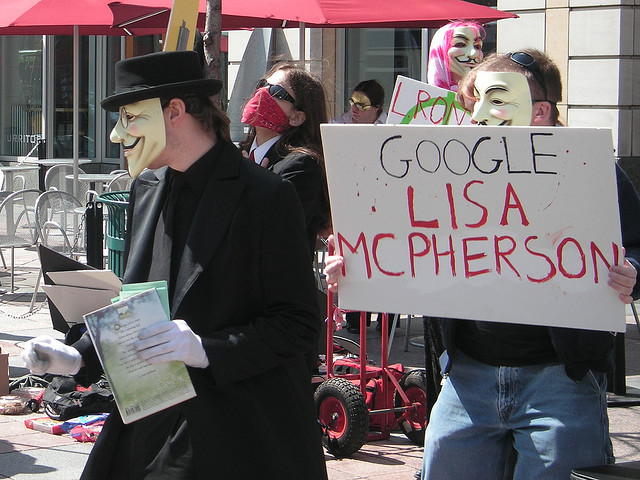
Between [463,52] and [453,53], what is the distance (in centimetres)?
6

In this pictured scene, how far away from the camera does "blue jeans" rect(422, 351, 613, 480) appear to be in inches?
107

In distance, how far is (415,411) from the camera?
18.0 feet

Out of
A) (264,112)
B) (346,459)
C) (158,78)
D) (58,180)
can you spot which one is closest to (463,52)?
(264,112)

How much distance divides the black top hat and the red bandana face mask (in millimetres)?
2068

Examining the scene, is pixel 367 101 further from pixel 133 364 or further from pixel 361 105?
pixel 133 364

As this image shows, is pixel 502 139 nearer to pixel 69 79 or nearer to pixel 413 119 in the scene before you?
pixel 413 119

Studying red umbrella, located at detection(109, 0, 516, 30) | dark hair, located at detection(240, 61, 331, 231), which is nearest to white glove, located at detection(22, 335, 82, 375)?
dark hair, located at detection(240, 61, 331, 231)

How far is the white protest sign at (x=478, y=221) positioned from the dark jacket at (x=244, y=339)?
23 cm

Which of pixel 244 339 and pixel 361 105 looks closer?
pixel 244 339

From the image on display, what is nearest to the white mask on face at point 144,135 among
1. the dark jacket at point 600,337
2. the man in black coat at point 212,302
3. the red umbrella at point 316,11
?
the man in black coat at point 212,302

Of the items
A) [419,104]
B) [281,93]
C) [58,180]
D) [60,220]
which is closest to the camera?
[281,93]

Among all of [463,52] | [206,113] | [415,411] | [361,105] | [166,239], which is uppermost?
[463,52]

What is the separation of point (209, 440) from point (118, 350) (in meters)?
0.33

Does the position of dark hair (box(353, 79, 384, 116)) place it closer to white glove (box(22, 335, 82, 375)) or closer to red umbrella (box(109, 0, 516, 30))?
red umbrella (box(109, 0, 516, 30))
